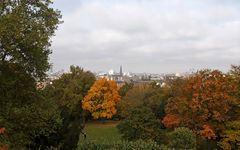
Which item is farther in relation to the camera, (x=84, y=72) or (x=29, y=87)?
(x=84, y=72)

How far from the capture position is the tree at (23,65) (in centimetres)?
1947

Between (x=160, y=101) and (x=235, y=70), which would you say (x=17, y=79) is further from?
(x=160, y=101)

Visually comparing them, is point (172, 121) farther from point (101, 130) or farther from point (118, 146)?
point (101, 130)

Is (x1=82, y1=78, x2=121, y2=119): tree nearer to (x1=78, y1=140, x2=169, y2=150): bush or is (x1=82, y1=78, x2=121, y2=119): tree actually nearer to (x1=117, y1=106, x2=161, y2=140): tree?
(x1=117, y1=106, x2=161, y2=140): tree

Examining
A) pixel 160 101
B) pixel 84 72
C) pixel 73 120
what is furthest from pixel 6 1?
pixel 84 72

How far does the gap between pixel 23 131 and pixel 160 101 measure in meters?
50.4

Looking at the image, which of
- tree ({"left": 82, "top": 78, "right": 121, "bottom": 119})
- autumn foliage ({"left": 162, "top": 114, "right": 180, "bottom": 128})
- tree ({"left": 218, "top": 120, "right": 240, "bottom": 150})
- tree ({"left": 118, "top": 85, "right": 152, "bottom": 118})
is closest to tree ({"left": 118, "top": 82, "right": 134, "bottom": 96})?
tree ({"left": 118, "top": 85, "right": 152, "bottom": 118})

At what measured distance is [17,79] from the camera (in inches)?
817

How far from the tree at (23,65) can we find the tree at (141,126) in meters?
22.7

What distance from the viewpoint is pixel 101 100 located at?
77000 mm

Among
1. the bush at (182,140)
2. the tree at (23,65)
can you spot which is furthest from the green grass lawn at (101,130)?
the tree at (23,65)

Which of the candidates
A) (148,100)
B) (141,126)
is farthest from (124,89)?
(141,126)

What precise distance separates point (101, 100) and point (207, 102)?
37.1m

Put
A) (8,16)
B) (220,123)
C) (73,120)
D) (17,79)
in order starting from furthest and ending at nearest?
(220,123), (73,120), (17,79), (8,16)
